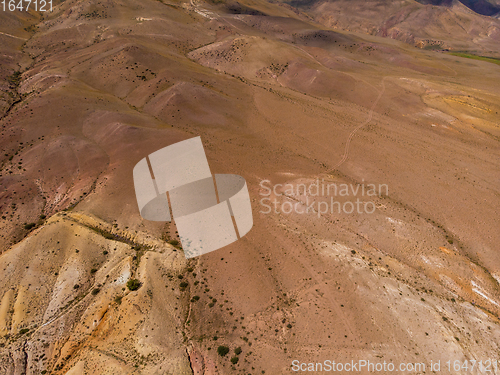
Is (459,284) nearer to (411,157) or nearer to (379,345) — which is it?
(379,345)

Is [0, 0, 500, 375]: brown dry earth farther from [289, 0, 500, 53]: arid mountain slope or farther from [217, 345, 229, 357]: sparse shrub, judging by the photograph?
Answer: [289, 0, 500, 53]: arid mountain slope

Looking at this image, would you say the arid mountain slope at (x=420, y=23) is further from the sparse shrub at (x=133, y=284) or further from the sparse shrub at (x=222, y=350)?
the sparse shrub at (x=133, y=284)

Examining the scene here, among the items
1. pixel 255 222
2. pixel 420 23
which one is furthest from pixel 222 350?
pixel 420 23

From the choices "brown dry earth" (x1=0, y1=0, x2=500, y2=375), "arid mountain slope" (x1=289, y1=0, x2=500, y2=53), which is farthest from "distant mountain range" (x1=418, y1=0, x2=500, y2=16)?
"brown dry earth" (x1=0, y1=0, x2=500, y2=375)

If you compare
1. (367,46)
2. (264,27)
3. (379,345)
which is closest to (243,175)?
(379,345)

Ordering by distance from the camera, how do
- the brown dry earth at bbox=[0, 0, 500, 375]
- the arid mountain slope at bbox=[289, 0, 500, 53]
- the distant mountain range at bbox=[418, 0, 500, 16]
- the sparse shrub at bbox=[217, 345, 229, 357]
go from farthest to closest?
1. the distant mountain range at bbox=[418, 0, 500, 16]
2. the arid mountain slope at bbox=[289, 0, 500, 53]
3. the brown dry earth at bbox=[0, 0, 500, 375]
4. the sparse shrub at bbox=[217, 345, 229, 357]
